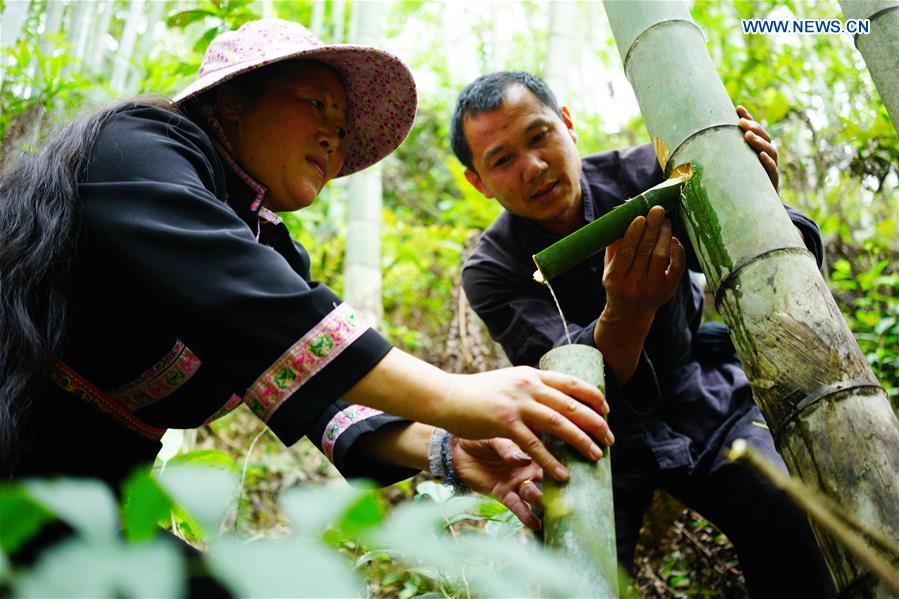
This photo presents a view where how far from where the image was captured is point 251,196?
5.46 ft

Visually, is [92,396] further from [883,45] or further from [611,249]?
[883,45]

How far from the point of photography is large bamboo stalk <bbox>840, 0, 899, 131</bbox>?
1637mm

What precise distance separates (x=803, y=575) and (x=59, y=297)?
193 cm

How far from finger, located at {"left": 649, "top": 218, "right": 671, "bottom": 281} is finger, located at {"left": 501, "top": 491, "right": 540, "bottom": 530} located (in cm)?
56

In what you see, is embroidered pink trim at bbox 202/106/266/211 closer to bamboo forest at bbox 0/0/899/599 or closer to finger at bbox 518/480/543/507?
bamboo forest at bbox 0/0/899/599

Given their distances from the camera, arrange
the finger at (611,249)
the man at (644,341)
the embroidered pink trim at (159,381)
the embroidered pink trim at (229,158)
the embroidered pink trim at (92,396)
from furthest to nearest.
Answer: the man at (644,341) → the embroidered pink trim at (229,158) → the finger at (611,249) → the embroidered pink trim at (159,381) → the embroidered pink trim at (92,396)

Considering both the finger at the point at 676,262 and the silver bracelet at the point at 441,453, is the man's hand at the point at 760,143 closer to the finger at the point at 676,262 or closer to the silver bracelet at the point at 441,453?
the finger at the point at 676,262

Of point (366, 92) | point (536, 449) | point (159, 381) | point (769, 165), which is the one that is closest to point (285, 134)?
point (366, 92)

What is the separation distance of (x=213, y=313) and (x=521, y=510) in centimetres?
76

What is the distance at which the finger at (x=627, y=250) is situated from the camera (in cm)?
150

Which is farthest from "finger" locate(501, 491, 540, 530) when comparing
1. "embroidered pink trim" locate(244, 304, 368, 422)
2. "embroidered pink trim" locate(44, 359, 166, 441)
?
"embroidered pink trim" locate(44, 359, 166, 441)

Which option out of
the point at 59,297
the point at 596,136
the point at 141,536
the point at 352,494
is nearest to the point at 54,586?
the point at 141,536

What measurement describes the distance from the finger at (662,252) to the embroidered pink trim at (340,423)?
2.28 feet

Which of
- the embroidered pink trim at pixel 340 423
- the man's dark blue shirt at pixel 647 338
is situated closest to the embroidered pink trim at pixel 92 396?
the embroidered pink trim at pixel 340 423
